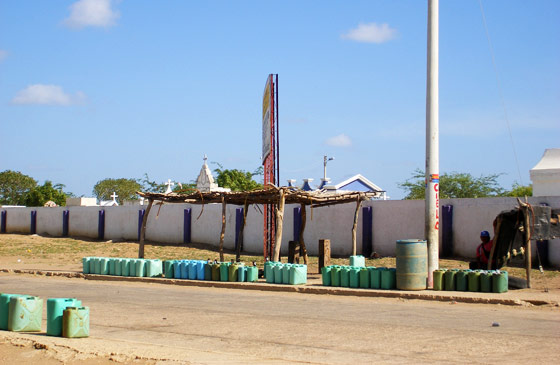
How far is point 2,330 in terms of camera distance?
11711mm

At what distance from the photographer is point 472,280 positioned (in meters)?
17.8

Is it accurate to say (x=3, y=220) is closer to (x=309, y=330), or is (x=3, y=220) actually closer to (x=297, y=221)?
(x=297, y=221)

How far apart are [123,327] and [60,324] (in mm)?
1720

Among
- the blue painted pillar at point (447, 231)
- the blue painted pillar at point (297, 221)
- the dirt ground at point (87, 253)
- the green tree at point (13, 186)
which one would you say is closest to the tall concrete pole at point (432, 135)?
the dirt ground at point (87, 253)

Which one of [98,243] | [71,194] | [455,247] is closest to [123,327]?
[455,247]

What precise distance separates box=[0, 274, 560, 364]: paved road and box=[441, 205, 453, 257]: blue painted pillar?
12.3m

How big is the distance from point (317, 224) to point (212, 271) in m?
12.7

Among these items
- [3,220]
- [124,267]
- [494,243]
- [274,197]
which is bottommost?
[124,267]

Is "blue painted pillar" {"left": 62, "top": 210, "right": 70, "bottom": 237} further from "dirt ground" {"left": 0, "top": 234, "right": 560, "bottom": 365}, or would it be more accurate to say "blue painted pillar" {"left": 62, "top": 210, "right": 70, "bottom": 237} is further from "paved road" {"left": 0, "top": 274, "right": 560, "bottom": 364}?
"paved road" {"left": 0, "top": 274, "right": 560, "bottom": 364}

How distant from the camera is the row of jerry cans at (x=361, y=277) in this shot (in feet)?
61.7

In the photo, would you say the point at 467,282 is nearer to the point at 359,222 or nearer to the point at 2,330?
the point at 2,330

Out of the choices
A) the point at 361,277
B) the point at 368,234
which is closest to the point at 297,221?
the point at 368,234

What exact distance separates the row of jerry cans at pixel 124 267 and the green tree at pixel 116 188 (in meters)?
81.4

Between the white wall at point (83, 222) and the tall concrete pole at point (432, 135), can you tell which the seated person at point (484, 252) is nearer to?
the tall concrete pole at point (432, 135)
